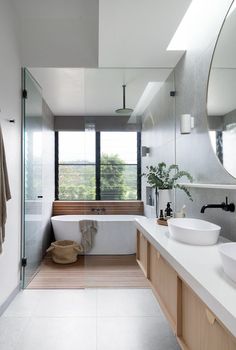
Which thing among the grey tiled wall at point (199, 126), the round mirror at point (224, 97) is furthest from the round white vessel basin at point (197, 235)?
the round mirror at point (224, 97)

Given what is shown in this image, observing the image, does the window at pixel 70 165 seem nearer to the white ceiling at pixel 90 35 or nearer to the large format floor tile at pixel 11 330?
the white ceiling at pixel 90 35

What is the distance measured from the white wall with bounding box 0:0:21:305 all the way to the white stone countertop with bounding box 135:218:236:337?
1.69 meters

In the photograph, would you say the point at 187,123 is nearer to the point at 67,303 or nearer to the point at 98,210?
the point at 98,210

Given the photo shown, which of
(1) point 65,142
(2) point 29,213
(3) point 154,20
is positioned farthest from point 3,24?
(1) point 65,142

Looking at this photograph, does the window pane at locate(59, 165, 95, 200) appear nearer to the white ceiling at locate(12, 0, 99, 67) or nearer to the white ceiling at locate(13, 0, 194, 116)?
the white ceiling at locate(13, 0, 194, 116)

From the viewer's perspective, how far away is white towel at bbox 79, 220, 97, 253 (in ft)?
12.1

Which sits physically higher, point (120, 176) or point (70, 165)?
point (70, 165)

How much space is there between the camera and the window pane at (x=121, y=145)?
11.6 feet

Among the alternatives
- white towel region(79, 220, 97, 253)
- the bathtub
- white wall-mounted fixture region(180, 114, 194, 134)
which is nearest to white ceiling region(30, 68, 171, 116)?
white wall-mounted fixture region(180, 114, 194, 134)

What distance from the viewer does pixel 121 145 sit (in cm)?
360

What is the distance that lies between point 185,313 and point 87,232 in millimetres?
2771

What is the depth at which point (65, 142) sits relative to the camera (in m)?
4.82

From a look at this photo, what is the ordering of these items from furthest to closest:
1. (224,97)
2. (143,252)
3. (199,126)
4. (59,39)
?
1. (59,39)
2. (199,126)
3. (143,252)
4. (224,97)

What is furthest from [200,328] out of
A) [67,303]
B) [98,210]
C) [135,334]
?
[98,210]
